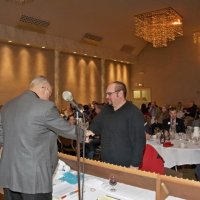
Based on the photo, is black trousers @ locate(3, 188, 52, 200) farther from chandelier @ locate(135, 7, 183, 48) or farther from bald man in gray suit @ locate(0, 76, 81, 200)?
chandelier @ locate(135, 7, 183, 48)

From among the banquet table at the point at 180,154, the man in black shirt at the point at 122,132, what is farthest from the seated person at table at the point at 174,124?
the man in black shirt at the point at 122,132

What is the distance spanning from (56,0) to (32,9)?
0.87 metres

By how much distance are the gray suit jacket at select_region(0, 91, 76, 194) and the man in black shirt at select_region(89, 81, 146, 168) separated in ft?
3.64

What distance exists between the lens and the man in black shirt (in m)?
3.01

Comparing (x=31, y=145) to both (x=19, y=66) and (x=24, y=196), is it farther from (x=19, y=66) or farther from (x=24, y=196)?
(x=19, y=66)

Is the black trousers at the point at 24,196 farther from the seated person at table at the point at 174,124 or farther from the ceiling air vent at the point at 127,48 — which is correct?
the ceiling air vent at the point at 127,48

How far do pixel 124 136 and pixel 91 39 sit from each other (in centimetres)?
972

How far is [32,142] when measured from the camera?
2.00 meters

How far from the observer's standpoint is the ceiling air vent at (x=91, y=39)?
12.0 meters

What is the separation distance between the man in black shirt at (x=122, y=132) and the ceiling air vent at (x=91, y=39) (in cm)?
913

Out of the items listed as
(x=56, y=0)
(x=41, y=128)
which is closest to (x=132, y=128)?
(x=41, y=128)

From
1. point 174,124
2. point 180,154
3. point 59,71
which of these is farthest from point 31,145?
point 59,71

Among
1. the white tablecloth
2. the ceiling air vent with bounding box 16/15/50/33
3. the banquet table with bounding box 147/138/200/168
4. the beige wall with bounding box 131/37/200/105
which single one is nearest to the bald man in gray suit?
the white tablecloth

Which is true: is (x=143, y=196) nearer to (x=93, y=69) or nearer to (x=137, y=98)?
(x=93, y=69)
